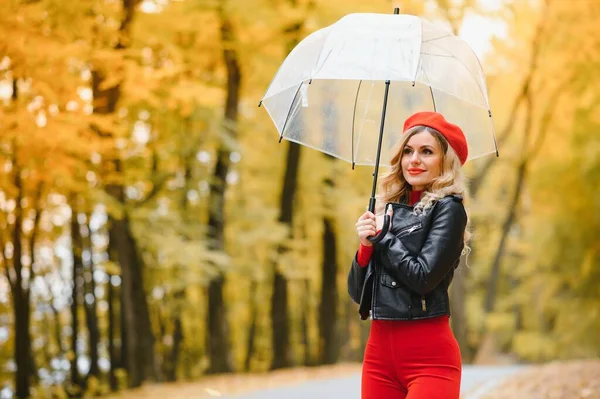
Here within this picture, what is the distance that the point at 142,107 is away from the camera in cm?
1427

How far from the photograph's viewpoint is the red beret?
3.93 metres

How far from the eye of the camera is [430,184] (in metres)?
3.95

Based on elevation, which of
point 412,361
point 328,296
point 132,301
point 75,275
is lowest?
point 328,296

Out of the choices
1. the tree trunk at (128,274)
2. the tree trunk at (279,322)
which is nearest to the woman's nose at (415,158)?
the tree trunk at (128,274)

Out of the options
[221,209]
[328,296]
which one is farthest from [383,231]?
[328,296]

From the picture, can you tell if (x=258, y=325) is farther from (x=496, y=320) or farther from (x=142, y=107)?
(x=142, y=107)

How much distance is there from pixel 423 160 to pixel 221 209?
13.6m

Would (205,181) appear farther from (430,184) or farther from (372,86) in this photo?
(430,184)

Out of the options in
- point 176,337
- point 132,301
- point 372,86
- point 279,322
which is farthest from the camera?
point 176,337

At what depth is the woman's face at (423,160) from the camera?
154 inches

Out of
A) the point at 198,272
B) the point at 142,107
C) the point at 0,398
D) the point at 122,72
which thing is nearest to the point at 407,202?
the point at 122,72

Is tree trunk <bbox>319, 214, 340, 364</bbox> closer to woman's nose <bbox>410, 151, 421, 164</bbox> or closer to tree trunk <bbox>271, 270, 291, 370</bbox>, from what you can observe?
tree trunk <bbox>271, 270, 291, 370</bbox>

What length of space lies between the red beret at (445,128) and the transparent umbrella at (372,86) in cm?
32

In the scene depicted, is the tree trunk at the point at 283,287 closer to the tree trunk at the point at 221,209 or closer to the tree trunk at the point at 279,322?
the tree trunk at the point at 279,322
